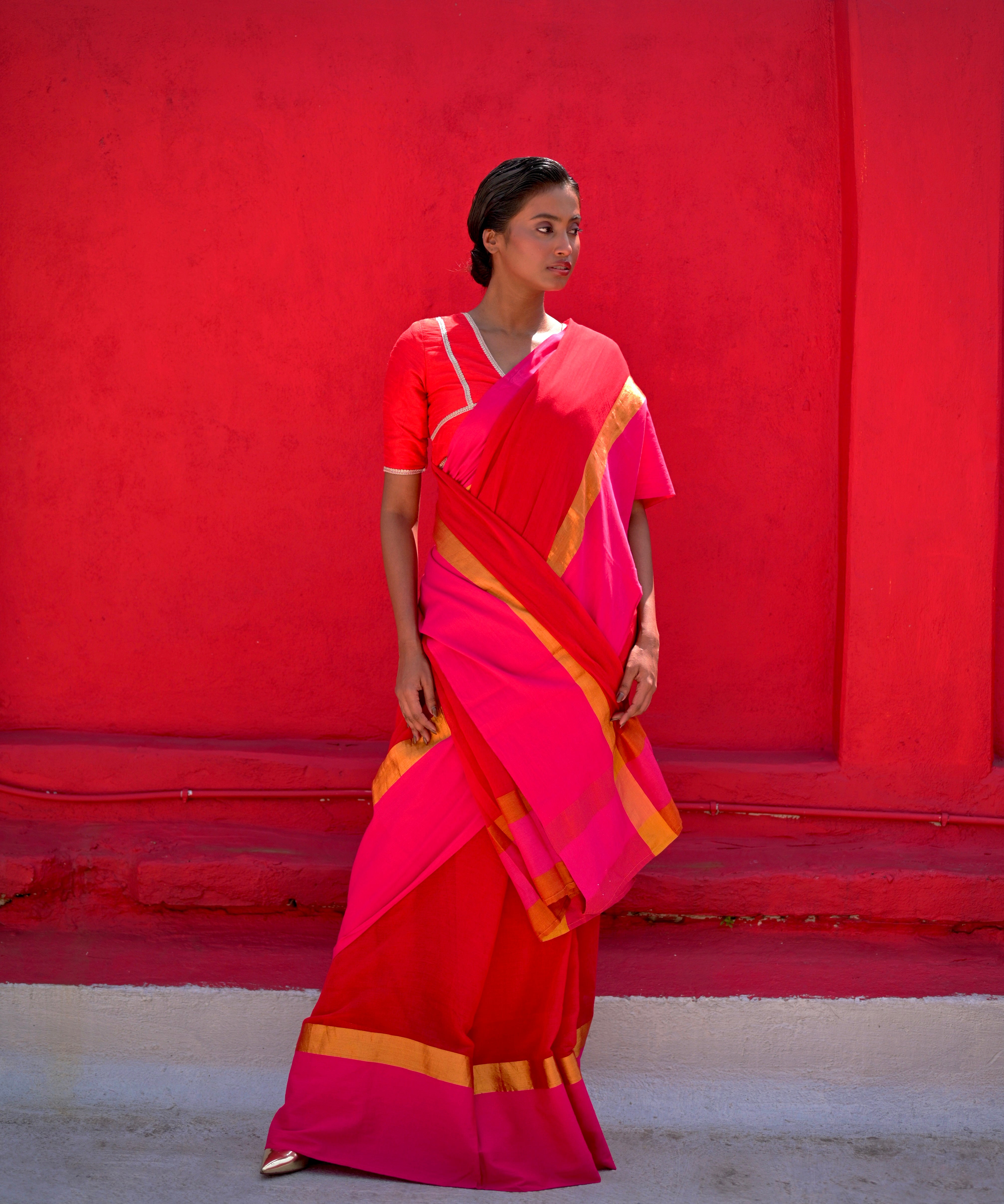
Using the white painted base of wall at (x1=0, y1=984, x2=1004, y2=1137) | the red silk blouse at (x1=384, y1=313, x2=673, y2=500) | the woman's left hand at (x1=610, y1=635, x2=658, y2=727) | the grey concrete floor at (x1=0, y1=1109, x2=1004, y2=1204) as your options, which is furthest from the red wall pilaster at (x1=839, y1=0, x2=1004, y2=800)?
the red silk blouse at (x1=384, y1=313, x2=673, y2=500)

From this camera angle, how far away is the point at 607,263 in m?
2.91

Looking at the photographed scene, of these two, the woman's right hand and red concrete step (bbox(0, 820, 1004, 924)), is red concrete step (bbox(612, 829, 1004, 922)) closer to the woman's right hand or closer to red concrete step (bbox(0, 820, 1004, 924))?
red concrete step (bbox(0, 820, 1004, 924))

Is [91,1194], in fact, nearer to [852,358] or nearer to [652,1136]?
[652,1136]

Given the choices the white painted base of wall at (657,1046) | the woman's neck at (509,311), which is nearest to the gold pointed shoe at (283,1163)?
the white painted base of wall at (657,1046)

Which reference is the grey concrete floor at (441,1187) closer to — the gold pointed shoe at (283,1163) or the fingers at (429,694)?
the gold pointed shoe at (283,1163)

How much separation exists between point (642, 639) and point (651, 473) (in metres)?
0.35

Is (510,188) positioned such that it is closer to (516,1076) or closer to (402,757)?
(402,757)

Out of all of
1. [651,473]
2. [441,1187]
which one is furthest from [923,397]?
[441,1187]

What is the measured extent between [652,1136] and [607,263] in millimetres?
2058

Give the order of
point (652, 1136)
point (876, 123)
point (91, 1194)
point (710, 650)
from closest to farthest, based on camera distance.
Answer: point (91, 1194), point (652, 1136), point (876, 123), point (710, 650)

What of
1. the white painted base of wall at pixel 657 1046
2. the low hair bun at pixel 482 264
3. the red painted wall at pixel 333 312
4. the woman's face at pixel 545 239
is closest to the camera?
the woman's face at pixel 545 239

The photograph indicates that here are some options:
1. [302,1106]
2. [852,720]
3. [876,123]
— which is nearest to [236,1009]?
[302,1106]

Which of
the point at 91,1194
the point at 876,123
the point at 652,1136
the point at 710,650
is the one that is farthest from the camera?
the point at 710,650

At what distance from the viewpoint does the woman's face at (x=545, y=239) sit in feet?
7.48
